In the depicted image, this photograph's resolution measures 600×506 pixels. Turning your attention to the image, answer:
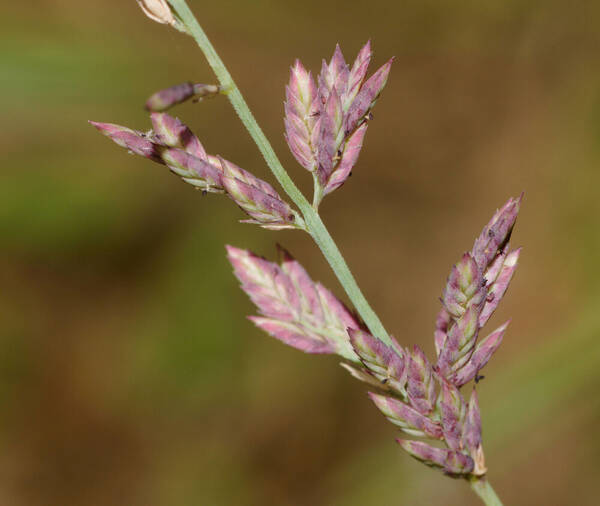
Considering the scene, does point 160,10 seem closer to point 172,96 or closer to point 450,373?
point 172,96

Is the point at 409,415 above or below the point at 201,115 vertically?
below

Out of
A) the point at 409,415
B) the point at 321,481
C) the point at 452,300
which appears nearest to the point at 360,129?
the point at 452,300

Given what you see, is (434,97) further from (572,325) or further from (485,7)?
(572,325)

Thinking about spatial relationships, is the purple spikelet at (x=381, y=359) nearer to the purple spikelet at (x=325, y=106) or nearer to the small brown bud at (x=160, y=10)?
the purple spikelet at (x=325, y=106)

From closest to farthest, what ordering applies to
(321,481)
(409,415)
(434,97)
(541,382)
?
1. (409,415)
2. (541,382)
3. (321,481)
4. (434,97)

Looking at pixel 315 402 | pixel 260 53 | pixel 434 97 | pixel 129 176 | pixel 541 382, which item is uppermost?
pixel 260 53

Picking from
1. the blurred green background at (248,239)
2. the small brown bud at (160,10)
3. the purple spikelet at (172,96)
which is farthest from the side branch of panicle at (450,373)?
the blurred green background at (248,239)

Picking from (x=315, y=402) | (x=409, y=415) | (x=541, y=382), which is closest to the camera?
(x=409, y=415)
